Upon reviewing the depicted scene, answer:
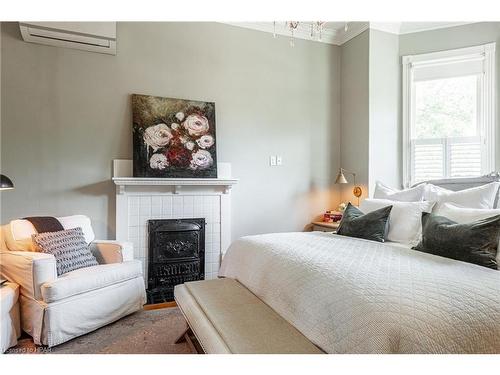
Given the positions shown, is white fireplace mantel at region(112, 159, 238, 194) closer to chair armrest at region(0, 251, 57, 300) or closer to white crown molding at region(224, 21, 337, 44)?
chair armrest at region(0, 251, 57, 300)

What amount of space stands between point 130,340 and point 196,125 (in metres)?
2.16

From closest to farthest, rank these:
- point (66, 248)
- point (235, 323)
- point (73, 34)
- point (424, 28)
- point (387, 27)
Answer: point (235, 323), point (66, 248), point (73, 34), point (424, 28), point (387, 27)

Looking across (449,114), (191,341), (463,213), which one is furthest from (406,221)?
(449,114)

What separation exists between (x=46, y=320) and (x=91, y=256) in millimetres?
648

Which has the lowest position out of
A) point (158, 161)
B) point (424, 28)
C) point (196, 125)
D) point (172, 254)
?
point (172, 254)

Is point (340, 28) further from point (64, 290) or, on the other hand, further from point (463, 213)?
point (64, 290)

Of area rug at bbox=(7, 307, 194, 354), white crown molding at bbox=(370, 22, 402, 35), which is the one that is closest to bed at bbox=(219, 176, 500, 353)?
area rug at bbox=(7, 307, 194, 354)

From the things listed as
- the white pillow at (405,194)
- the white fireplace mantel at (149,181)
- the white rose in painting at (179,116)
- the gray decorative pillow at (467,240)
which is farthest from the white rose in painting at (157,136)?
the gray decorative pillow at (467,240)

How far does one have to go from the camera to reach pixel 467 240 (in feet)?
5.64

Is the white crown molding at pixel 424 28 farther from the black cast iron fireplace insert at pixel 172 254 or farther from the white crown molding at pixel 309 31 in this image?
the black cast iron fireplace insert at pixel 172 254

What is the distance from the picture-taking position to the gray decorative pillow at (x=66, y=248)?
7.86ft

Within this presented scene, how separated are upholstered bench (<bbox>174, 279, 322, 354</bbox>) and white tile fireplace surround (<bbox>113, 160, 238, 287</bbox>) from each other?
1.48 metres

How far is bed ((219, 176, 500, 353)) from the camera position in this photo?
39.0 inches
